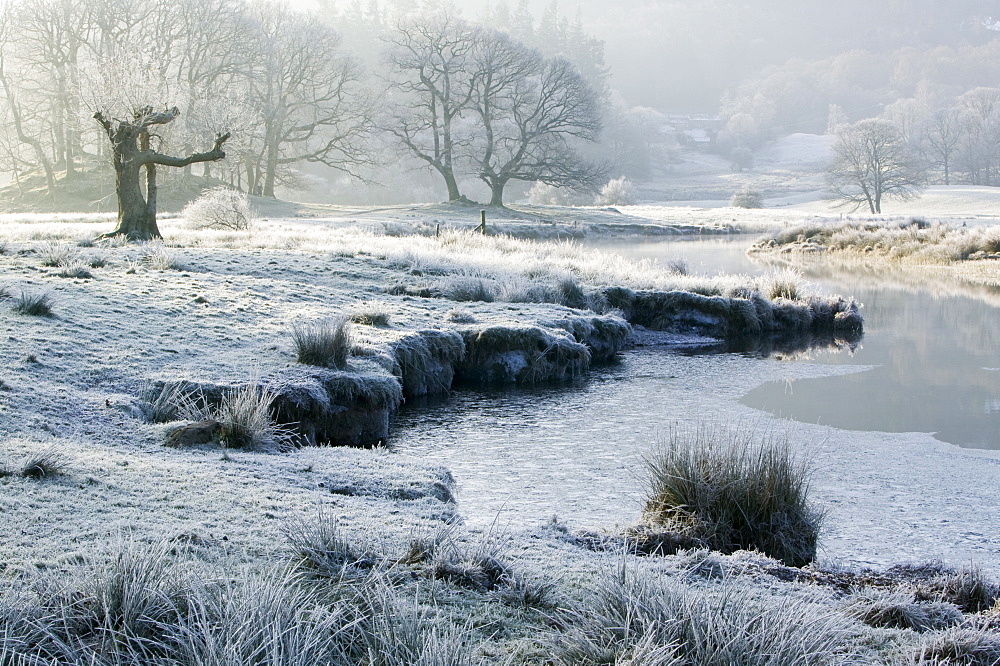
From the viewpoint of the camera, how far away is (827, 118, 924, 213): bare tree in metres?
63.5

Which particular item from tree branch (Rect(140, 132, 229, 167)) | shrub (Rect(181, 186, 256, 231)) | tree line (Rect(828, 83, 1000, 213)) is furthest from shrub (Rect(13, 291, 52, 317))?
tree line (Rect(828, 83, 1000, 213))

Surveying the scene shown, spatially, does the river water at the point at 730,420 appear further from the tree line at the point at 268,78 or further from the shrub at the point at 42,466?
the tree line at the point at 268,78

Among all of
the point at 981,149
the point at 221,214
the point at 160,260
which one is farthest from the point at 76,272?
the point at 981,149

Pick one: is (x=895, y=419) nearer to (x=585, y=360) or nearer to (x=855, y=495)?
(x=855, y=495)

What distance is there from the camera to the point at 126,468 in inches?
226

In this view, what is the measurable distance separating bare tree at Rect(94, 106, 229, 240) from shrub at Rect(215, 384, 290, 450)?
14.4 meters

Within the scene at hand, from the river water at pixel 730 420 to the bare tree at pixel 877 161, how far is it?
50672 mm

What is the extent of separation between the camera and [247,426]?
7289 millimetres

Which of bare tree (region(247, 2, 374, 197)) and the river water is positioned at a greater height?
bare tree (region(247, 2, 374, 197))

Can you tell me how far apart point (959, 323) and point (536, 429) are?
487 inches

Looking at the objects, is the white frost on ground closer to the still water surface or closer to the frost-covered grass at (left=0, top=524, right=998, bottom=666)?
the still water surface

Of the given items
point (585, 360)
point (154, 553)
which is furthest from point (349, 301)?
point (154, 553)

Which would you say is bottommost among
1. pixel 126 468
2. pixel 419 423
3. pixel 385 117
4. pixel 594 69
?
pixel 419 423

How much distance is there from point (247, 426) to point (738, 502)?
13.3ft
